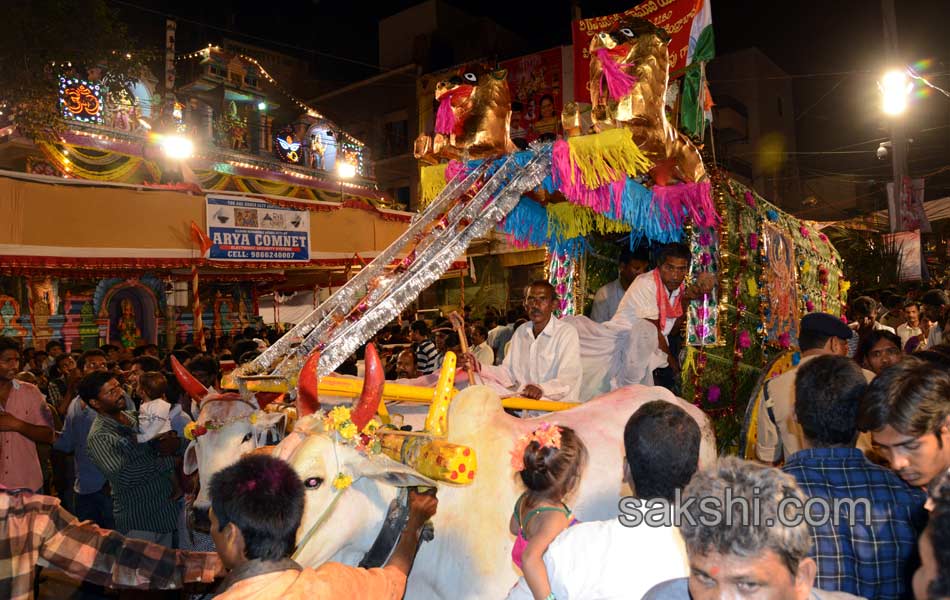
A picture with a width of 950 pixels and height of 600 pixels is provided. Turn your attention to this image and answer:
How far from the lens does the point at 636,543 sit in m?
2.26

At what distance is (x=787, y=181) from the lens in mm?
30219

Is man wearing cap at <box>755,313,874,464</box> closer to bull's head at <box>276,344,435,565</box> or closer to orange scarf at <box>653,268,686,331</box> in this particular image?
orange scarf at <box>653,268,686,331</box>

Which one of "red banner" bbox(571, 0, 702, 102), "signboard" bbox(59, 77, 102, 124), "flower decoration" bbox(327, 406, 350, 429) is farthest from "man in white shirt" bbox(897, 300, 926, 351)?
"signboard" bbox(59, 77, 102, 124)

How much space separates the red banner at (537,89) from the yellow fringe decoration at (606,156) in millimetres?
16505

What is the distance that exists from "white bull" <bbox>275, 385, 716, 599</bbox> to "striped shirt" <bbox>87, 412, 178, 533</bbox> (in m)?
2.23

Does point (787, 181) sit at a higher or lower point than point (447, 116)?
higher

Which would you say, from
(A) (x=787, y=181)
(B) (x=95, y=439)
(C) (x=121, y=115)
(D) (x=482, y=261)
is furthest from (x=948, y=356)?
(A) (x=787, y=181)

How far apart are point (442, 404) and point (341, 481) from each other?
0.83 metres

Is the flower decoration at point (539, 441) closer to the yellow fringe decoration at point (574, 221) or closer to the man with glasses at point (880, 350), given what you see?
the man with glasses at point (880, 350)

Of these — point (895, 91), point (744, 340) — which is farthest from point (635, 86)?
point (895, 91)

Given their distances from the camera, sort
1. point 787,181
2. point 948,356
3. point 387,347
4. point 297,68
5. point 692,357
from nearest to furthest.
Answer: point 948,356 → point 692,357 → point 387,347 → point 787,181 → point 297,68

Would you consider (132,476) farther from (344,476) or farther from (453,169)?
(453,169)

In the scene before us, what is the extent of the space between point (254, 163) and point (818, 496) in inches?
761

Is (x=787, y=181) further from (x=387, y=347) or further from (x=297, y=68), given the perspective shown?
(x=387, y=347)
